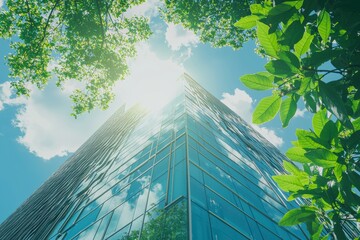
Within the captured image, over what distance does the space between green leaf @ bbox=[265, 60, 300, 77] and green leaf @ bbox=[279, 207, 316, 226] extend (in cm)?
111

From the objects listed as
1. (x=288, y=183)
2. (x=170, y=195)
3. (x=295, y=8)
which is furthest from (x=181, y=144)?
(x=295, y=8)

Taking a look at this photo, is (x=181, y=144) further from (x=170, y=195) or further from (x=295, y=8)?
(x=295, y=8)

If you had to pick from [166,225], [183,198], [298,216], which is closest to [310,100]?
[298,216]

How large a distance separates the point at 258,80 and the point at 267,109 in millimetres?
226

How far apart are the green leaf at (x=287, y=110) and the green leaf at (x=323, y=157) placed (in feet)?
0.97

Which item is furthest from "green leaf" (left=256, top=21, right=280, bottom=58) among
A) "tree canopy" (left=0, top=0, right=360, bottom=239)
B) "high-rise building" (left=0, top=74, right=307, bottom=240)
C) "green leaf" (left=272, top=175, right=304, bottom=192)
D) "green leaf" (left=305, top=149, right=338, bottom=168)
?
"high-rise building" (left=0, top=74, right=307, bottom=240)

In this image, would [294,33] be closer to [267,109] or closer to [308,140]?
Result: [267,109]

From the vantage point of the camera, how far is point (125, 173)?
1156 cm

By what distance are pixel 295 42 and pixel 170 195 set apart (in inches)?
244

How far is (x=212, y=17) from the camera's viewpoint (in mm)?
11516

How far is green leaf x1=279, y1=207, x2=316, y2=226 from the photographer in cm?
199

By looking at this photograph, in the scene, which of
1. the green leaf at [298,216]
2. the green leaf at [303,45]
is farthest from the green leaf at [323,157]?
the green leaf at [303,45]

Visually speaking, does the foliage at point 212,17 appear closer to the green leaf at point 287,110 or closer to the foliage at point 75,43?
the foliage at point 75,43

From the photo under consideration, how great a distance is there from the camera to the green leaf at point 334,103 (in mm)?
1448
